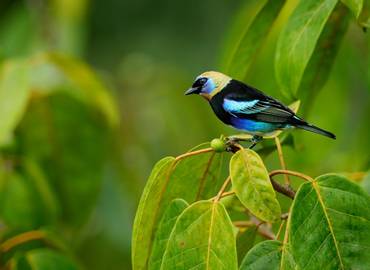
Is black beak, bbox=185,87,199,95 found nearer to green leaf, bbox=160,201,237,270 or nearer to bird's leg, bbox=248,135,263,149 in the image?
bird's leg, bbox=248,135,263,149

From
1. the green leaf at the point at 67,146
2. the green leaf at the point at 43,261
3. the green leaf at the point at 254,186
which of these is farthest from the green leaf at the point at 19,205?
the green leaf at the point at 254,186

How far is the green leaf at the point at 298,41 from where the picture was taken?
2369 millimetres

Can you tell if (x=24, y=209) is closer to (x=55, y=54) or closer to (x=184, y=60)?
(x=55, y=54)

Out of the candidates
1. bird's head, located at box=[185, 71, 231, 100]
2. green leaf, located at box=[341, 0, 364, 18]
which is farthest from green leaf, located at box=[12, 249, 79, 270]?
green leaf, located at box=[341, 0, 364, 18]

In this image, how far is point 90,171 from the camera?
3.86 m

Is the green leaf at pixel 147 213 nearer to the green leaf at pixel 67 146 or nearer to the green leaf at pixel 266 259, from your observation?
the green leaf at pixel 266 259

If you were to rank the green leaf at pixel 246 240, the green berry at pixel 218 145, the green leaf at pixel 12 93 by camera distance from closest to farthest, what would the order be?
the green berry at pixel 218 145 → the green leaf at pixel 246 240 → the green leaf at pixel 12 93

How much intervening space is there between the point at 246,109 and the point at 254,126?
0.16 ft

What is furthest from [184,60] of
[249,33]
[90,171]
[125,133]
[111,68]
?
[249,33]

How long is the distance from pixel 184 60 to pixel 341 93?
17.4 feet

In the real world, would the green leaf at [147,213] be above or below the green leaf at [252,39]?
below

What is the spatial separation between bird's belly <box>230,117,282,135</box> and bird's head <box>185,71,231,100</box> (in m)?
0.09

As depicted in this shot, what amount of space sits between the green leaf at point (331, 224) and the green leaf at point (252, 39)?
703 mm

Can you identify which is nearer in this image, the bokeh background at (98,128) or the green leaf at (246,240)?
the green leaf at (246,240)
